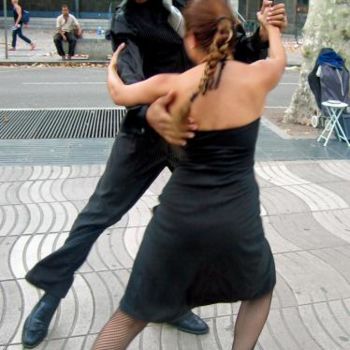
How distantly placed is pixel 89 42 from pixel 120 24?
603 inches

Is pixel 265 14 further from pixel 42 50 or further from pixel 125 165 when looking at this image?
pixel 42 50

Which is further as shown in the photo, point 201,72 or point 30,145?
point 30,145

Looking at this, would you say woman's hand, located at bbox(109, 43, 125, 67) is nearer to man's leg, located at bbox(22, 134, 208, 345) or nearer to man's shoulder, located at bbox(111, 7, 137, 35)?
man's shoulder, located at bbox(111, 7, 137, 35)

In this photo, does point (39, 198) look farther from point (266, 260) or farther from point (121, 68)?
point (266, 260)

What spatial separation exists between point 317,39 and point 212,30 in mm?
6334

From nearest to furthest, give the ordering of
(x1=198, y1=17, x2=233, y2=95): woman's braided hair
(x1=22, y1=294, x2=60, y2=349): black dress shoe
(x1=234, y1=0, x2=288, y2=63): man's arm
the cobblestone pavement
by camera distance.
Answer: (x1=198, y1=17, x2=233, y2=95): woman's braided hair → (x1=234, y1=0, x2=288, y2=63): man's arm → (x1=22, y1=294, x2=60, y2=349): black dress shoe → the cobblestone pavement

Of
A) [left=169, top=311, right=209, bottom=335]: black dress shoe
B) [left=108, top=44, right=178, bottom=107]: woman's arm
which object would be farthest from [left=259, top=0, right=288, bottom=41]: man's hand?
[left=169, top=311, right=209, bottom=335]: black dress shoe

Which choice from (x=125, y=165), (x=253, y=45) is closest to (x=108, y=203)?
(x=125, y=165)

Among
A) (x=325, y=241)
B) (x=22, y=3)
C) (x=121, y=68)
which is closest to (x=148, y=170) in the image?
(x=121, y=68)

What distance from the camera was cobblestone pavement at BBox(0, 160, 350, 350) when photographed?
289 centimetres

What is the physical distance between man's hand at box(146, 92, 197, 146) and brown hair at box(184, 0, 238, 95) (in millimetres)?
117

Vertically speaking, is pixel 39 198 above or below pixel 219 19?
below

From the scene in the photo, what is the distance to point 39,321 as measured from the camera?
283cm

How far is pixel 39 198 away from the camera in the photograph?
471 centimetres
